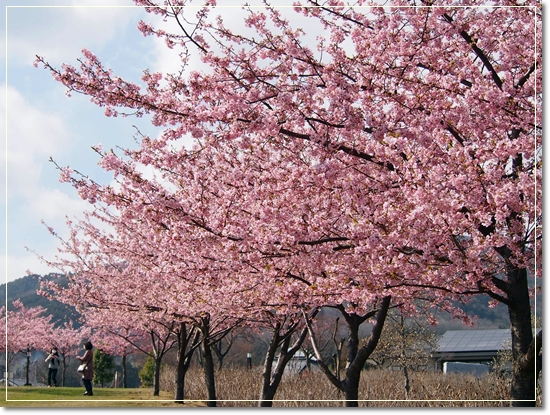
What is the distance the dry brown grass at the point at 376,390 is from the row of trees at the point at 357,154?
2.70m

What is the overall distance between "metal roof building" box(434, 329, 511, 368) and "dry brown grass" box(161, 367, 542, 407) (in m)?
0.46

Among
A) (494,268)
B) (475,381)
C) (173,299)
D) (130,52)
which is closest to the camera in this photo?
(494,268)

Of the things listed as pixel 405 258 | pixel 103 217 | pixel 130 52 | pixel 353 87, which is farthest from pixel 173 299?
pixel 353 87

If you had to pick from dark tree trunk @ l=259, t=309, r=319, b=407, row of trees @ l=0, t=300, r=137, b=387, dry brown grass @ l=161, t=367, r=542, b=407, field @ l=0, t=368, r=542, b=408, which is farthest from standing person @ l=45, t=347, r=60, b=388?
dark tree trunk @ l=259, t=309, r=319, b=407

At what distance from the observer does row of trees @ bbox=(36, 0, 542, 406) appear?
3.75m

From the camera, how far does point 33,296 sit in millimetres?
11203

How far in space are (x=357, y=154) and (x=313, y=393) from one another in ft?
20.6

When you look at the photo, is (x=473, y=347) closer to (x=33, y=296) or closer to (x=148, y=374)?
(x=33, y=296)

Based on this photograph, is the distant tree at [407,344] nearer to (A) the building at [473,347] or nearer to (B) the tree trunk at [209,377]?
(A) the building at [473,347]

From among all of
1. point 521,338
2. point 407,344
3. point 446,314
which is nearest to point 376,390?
point 446,314

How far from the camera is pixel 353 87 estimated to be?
379 cm

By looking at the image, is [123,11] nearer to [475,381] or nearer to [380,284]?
[380,284]

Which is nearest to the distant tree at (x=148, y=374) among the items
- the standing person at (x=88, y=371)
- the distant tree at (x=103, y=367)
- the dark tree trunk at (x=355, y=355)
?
the distant tree at (x=103, y=367)

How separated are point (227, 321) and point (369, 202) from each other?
235 inches
